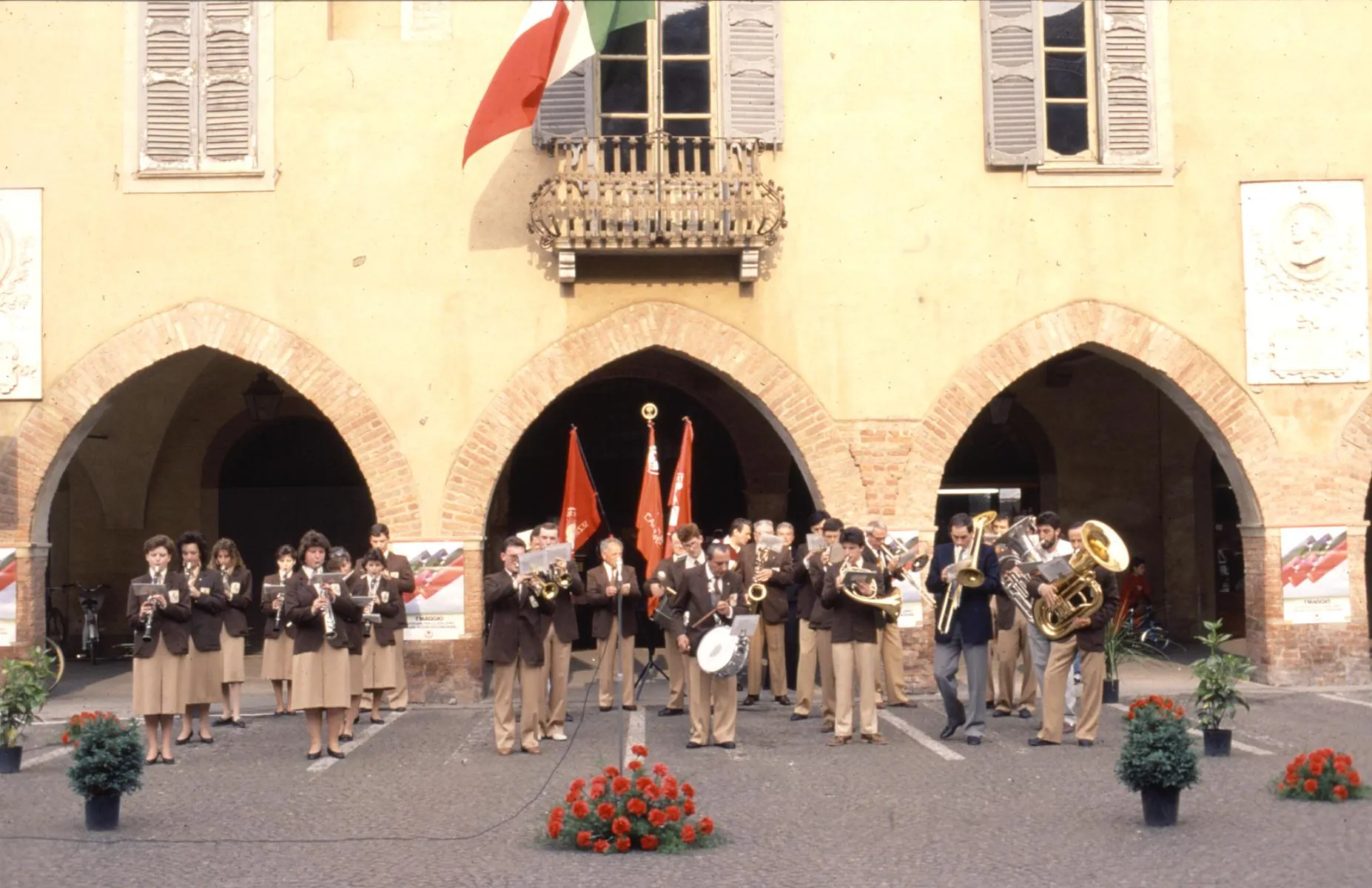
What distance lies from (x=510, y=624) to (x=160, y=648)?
106 inches

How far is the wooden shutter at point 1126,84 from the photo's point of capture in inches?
693

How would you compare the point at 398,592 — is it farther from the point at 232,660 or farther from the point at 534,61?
the point at 534,61

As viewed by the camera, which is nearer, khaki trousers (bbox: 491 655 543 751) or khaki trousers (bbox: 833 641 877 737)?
khaki trousers (bbox: 491 655 543 751)

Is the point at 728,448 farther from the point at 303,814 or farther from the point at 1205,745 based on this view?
the point at 303,814

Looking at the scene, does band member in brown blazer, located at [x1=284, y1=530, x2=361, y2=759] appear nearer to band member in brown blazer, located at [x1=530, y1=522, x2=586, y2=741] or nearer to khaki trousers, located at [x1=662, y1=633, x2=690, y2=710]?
band member in brown blazer, located at [x1=530, y1=522, x2=586, y2=741]

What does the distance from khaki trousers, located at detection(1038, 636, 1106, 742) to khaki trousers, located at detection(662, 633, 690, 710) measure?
12.3 feet

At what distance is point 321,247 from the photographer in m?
17.2

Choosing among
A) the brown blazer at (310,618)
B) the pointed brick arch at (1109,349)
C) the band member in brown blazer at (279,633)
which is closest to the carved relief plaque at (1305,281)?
the pointed brick arch at (1109,349)

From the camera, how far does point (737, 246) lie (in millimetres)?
16828

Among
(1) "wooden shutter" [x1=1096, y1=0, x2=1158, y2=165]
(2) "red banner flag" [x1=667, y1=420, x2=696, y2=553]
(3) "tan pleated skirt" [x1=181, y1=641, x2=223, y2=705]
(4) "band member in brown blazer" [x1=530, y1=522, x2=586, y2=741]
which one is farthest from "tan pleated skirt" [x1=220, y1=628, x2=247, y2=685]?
(1) "wooden shutter" [x1=1096, y1=0, x2=1158, y2=165]

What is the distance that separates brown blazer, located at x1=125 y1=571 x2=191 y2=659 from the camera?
42.8 feet

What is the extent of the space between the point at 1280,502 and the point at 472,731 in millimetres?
8589

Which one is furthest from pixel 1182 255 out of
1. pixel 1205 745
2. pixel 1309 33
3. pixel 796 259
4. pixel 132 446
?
pixel 132 446

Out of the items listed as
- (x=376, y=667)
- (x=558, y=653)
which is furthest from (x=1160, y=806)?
(x=376, y=667)
